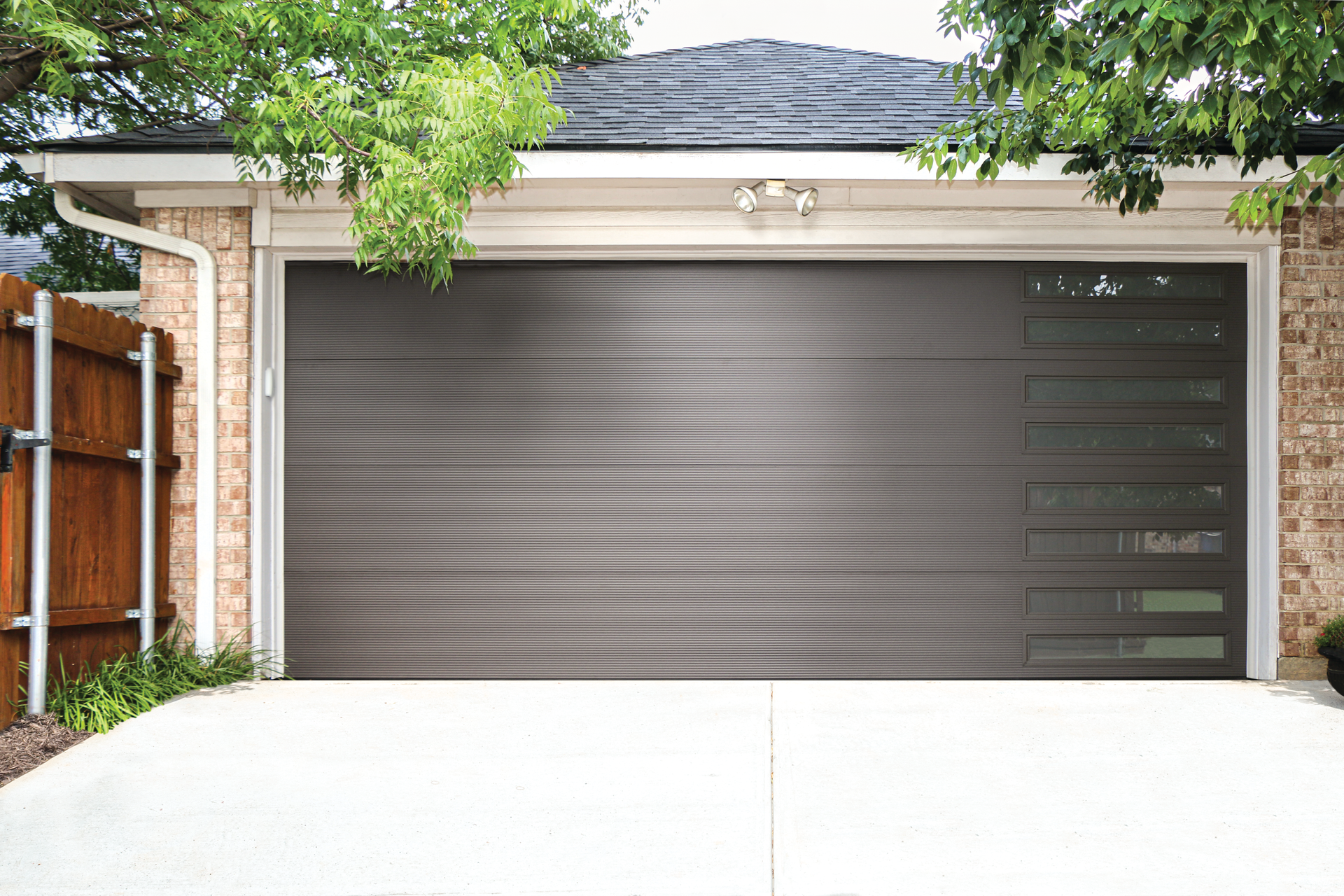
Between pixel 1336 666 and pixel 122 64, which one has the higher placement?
pixel 122 64

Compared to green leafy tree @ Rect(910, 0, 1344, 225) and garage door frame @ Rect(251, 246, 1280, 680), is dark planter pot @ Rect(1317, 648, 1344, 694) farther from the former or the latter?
green leafy tree @ Rect(910, 0, 1344, 225)

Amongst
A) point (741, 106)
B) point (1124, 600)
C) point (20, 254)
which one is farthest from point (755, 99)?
point (20, 254)

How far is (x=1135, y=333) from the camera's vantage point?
4.63 meters

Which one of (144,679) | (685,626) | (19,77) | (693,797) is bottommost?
(693,797)

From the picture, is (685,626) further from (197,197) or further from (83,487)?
(197,197)

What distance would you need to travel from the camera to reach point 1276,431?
4465 millimetres

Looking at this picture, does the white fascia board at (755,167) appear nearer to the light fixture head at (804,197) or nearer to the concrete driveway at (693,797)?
the light fixture head at (804,197)

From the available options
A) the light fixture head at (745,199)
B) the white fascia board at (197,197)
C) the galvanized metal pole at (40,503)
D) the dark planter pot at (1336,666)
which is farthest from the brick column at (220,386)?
the dark planter pot at (1336,666)

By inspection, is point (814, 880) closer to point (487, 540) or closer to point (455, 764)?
point (455, 764)

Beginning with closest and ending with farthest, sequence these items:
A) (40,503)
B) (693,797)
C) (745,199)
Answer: (693,797) < (40,503) < (745,199)

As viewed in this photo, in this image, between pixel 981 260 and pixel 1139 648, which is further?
pixel 981 260

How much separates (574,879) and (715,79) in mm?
4897

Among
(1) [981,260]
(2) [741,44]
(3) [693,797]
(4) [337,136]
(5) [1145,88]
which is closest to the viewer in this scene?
(5) [1145,88]

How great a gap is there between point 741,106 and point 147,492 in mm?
3849
